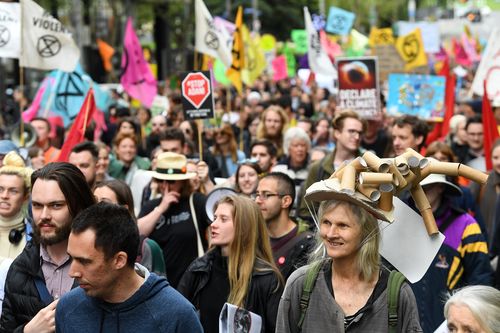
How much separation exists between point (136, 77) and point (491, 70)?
5.59m

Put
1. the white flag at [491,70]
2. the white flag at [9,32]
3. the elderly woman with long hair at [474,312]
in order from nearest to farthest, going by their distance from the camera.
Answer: the elderly woman with long hair at [474,312]
the white flag at [9,32]
the white flag at [491,70]

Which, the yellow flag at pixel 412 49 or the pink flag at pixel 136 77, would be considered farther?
the yellow flag at pixel 412 49

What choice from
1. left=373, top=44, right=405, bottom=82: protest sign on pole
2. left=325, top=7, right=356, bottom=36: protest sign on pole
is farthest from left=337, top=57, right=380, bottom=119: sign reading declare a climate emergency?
left=325, top=7, right=356, bottom=36: protest sign on pole

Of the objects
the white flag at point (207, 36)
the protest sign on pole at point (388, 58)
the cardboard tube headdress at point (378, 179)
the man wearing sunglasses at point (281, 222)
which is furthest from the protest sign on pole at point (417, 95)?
the cardboard tube headdress at point (378, 179)

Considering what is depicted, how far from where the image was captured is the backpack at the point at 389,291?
4.32 m

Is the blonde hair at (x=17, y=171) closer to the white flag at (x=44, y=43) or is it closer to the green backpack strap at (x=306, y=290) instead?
the green backpack strap at (x=306, y=290)

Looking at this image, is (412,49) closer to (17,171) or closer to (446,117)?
(446,117)

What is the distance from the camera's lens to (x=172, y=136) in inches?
385

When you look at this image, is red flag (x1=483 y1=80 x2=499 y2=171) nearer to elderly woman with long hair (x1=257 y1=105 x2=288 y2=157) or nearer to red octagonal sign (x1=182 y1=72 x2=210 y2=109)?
elderly woman with long hair (x1=257 y1=105 x2=288 y2=157)

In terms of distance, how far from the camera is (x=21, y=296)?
4.65 meters

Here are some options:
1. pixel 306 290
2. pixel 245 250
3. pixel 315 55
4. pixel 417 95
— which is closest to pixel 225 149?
pixel 417 95

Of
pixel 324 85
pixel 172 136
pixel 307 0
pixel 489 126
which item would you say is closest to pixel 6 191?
pixel 172 136

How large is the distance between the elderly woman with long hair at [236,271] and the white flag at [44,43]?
601 cm

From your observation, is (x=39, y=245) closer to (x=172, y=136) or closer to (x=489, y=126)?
(x=172, y=136)
